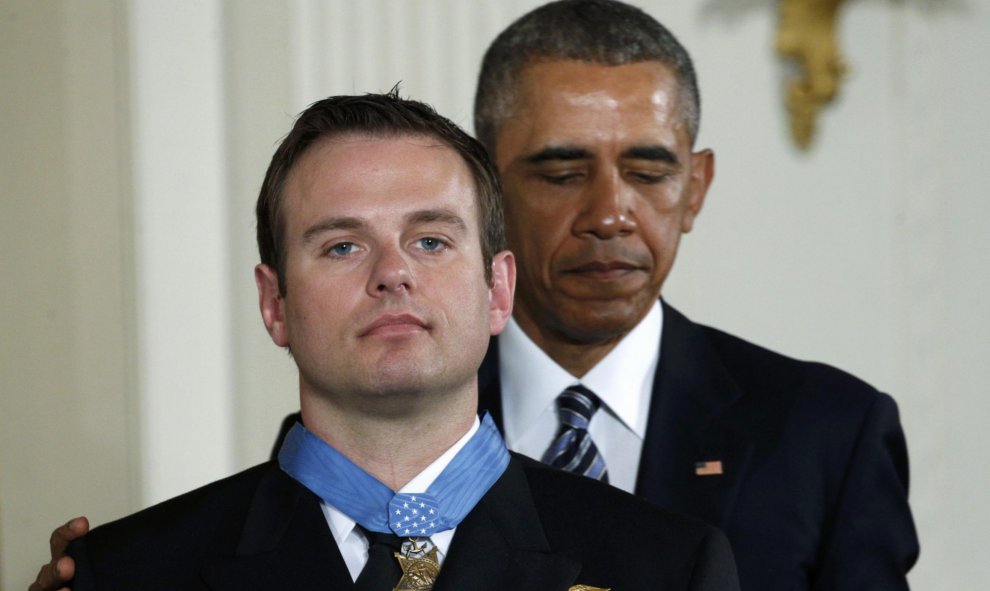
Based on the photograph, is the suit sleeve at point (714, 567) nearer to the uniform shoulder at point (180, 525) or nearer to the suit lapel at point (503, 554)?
the suit lapel at point (503, 554)

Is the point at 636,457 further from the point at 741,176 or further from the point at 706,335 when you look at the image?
the point at 741,176

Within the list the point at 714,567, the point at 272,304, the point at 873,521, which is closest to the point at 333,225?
the point at 272,304

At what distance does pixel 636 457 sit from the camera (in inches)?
93.7

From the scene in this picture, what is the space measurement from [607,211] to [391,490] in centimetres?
69

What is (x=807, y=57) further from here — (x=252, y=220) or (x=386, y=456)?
(x=386, y=456)

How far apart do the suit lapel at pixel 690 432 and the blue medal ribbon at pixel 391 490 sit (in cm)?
57

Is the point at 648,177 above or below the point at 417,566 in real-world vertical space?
above

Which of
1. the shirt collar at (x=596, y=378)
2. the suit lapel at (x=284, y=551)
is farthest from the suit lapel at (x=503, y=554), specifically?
the shirt collar at (x=596, y=378)

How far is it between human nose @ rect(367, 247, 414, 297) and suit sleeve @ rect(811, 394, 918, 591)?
33.0 inches

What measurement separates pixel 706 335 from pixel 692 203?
0.18 m

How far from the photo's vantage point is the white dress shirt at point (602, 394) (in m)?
2.39

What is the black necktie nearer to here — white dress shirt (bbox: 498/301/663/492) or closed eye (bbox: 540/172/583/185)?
white dress shirt (bbox: 498/301/663/492)

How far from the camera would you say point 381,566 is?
1705 mm

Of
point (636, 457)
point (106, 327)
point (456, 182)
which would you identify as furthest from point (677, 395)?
point (106, 327)
